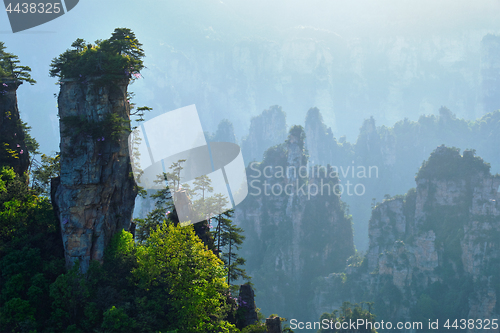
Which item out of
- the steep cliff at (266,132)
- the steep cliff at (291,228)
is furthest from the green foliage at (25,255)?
the steep cliff at (266,132)

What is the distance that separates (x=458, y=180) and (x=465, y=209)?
490 centimetres

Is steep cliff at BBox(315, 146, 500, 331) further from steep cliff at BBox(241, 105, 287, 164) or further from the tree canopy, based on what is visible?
steep cliff at BBox(241, 105, 287, 164)

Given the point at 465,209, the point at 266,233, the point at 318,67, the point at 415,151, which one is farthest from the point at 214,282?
the point at 318,67

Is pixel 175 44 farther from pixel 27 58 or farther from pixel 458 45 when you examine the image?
pixel 458 45

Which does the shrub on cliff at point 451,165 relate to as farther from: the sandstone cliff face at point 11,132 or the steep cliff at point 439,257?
the sandstone cliff face at point 11,132

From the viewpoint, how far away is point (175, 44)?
18675cm

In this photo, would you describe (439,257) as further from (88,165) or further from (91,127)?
(91,127)

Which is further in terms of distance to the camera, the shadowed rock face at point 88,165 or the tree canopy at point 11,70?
the tree canopy at point 11,70

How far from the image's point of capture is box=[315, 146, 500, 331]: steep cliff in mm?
53750

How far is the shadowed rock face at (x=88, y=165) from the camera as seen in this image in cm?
2333

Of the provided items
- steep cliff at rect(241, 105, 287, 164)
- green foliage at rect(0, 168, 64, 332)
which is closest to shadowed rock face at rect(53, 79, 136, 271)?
green foliage at rect(0, 168, 64, 332)

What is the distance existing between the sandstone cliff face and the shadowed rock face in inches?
214

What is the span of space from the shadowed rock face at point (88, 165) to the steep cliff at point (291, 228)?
159 feet

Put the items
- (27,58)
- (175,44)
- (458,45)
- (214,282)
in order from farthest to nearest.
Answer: (175,44)
(458,45)
(27,58)
(214,282)
